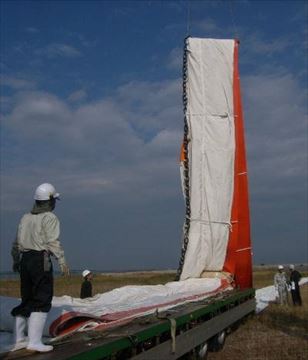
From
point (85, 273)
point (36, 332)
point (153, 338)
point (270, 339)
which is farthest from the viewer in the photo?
point (85, 273)

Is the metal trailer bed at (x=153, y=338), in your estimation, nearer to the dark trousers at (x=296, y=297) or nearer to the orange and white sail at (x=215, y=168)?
the orange and white sail at (x=215, y=168)

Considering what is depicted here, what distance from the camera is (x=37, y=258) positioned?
505 cm

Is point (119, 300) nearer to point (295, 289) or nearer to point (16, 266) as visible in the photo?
point (16, 266)

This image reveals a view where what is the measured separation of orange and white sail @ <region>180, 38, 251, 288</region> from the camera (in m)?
13.3

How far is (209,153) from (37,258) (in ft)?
29.6

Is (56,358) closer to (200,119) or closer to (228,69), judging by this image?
(200,119)

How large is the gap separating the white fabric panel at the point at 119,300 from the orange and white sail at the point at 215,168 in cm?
113

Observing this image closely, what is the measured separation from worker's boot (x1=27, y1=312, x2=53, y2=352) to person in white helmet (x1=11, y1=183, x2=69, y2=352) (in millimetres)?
14

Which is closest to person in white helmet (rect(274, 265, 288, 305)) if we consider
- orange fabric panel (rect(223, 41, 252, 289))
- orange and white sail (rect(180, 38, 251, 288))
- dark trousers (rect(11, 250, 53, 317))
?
orange fabric panel (rect(223, 41, 252, 289))

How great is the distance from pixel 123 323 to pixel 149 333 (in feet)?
1.86

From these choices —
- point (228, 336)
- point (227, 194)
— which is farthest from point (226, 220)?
point (228, 336)

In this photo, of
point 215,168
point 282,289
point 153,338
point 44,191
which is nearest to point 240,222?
point 215,168

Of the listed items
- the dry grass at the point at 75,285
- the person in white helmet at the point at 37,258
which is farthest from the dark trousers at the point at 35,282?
the dry grass at the point at 75,285

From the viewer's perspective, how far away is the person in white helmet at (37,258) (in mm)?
5023
